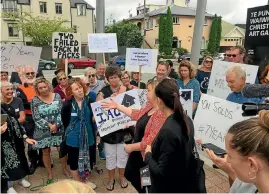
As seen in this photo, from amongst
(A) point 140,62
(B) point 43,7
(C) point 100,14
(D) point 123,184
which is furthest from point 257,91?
(B) point 43,7

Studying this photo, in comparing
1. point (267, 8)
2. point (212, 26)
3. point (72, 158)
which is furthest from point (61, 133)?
point (212, 26)

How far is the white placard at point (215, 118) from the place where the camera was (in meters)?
3.11

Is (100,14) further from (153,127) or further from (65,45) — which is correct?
(153,127)

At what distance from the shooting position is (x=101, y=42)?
5.65 m

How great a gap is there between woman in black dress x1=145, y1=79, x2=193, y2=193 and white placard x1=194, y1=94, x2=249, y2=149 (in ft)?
4.03

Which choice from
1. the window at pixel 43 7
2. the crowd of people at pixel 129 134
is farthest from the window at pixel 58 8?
the crowd of people at pixel 129 134

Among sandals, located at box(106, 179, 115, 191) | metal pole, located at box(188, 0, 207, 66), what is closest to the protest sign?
sandals, located at box(106, 179, 115, 191)

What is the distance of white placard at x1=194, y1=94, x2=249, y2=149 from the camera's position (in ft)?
10.2

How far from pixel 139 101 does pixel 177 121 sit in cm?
160

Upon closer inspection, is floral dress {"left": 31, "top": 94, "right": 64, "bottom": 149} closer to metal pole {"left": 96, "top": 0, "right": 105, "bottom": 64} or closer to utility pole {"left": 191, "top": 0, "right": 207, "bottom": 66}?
metal pole {"left": 96, "top": 0, "right": 105, "bottom": 64}

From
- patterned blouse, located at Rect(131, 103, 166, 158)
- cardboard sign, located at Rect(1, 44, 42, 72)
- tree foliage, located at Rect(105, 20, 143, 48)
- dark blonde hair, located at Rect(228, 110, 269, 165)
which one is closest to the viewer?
dark blonde hair, located at Rect(228, 110, 269, 165)

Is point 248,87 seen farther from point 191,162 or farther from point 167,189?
point 167,189

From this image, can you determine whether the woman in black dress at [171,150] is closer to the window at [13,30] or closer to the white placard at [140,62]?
the white placard at [140,62]

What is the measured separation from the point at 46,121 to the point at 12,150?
55 cm
